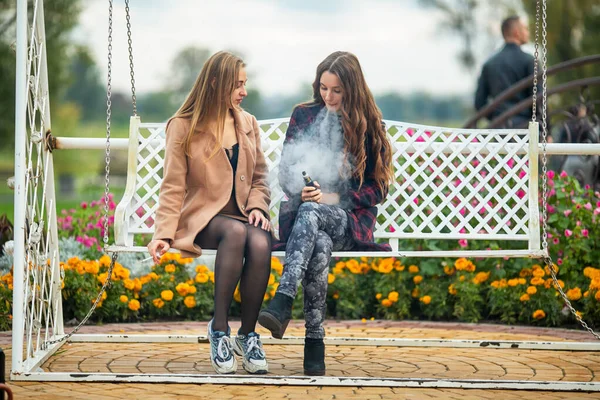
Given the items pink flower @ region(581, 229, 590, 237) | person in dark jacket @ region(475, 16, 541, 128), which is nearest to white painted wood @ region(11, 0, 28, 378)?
pink flower @ region(581, 229, 590, 237)

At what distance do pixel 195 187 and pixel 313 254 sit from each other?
625mm

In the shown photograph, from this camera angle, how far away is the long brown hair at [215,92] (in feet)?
12.7

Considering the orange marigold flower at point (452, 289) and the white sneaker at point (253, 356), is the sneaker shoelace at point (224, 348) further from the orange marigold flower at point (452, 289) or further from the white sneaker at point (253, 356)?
the orange marigold flower at point (452, 289)

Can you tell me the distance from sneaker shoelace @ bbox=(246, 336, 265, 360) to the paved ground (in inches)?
4.5

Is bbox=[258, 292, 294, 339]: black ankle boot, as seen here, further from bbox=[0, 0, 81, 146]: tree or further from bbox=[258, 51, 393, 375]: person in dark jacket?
bbox=[0, 0, 81, 146]: tree

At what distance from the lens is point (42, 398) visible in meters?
3.28

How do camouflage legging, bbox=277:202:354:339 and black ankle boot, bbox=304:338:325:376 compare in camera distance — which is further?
black ankle boot, bbox=304:338:325:376

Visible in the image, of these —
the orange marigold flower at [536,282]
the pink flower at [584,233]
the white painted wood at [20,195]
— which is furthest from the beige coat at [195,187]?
the pink flower at [584,233]

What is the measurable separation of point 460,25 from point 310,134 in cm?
1577

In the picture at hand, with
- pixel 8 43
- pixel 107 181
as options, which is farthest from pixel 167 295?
pixel 8 43

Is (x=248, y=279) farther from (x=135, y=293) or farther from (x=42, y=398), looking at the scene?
(x=135, y=293)

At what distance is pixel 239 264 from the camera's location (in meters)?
3.71

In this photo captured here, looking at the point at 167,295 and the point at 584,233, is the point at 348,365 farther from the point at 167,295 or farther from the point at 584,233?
the point at 584,233

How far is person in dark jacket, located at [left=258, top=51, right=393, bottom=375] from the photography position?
12.6 feet
